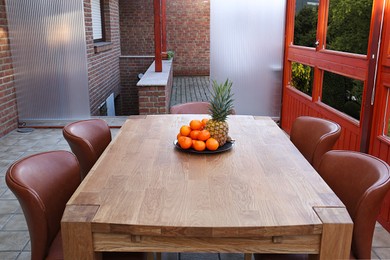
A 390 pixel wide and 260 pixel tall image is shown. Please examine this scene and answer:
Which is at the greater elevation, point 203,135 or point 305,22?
point 305,22

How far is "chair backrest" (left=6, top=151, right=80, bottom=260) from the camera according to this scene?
5.52 feet

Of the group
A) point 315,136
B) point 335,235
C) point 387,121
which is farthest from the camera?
point 387,121

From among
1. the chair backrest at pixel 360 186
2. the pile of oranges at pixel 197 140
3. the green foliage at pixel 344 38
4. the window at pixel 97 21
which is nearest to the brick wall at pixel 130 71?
the window at pixel 97 21

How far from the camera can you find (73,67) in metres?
5.90

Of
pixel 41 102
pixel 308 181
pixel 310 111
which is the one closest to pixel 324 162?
pixel 308 181

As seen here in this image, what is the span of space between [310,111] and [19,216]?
340 centimetres

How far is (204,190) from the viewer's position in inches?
68.4

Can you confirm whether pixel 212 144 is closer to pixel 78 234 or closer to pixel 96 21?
pixel 78 234

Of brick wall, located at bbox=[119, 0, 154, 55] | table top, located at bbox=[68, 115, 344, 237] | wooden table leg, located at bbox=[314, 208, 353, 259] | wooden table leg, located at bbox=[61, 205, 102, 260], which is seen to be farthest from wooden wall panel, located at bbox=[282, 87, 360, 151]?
brick wall, located at bbox=[119, 0, 154, 55]

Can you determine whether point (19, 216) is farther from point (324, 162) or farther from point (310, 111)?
point (310, 111)

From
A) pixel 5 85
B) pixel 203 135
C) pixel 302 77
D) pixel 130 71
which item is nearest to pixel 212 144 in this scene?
pixel 203 135

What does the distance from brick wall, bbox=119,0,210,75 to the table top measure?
31.6 ft

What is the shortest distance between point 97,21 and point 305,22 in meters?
4.71

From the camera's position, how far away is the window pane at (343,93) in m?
3.58
